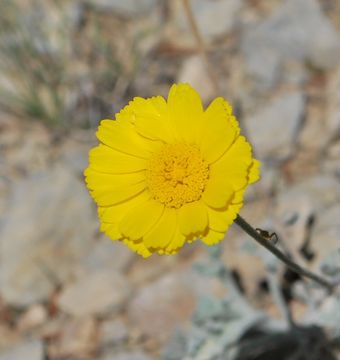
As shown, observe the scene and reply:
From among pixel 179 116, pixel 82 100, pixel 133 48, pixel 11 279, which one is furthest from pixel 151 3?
pixel 179 116

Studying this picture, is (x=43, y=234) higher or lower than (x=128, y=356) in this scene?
higher

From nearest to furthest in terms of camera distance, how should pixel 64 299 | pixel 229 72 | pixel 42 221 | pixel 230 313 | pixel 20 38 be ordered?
pixel 230 313 < pixel 64 299 < pixel 42 221 < pixel 229 72 < pixel 20 38

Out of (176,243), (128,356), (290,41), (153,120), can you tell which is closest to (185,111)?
Answer: (153,120)

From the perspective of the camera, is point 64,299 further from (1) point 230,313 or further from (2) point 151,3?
(2) point 151,3

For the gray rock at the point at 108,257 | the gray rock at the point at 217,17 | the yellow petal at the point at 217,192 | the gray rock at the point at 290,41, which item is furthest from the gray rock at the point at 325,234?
the gray rock at the point at 217,17

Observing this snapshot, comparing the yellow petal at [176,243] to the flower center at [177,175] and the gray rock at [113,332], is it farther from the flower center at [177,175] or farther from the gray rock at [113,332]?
the gray rock at [113,332]

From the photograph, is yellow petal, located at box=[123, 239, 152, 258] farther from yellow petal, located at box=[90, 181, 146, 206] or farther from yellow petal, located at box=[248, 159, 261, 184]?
yellow petal, located at box=[248, 159, 261, 184]

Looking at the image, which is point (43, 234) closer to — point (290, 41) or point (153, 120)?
point (290, 41)
